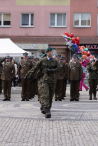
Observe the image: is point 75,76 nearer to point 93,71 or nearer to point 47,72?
point 93,71

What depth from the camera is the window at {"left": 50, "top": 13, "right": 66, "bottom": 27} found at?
32.4 meters

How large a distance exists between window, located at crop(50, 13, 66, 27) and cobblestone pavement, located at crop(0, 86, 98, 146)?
839 inches

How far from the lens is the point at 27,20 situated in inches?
1277

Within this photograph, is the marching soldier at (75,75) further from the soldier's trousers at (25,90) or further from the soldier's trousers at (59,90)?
the soldier's trousers at (25,90)

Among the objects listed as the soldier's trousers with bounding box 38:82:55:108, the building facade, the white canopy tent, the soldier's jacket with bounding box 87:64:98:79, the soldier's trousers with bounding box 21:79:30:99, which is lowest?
the soldier's trousers with bounding box 21:79:30:99

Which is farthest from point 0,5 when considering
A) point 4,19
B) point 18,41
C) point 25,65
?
point 25,65

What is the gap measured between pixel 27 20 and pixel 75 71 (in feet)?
60.1

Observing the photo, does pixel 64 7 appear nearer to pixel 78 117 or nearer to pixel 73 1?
pixel 73 1

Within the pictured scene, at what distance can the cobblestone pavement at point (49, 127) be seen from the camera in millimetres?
6891

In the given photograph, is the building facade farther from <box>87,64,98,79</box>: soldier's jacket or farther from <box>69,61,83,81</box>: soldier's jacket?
<box>69,61,83,81</box>: soldier's jacket

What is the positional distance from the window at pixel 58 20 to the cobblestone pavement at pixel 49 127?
21.3 m

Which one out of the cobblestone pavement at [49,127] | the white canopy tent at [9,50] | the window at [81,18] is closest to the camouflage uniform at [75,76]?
the cobblestone pavement at [49,127]

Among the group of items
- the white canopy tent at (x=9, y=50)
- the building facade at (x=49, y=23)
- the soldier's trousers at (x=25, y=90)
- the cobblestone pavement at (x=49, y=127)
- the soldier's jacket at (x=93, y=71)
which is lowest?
the cobblestone pavement at (x=49, y=127)

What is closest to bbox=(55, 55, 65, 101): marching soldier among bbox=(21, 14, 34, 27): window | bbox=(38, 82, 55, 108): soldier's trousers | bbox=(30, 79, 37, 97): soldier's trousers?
bbox=(30, 79, 37, 97): soldier's trousers
